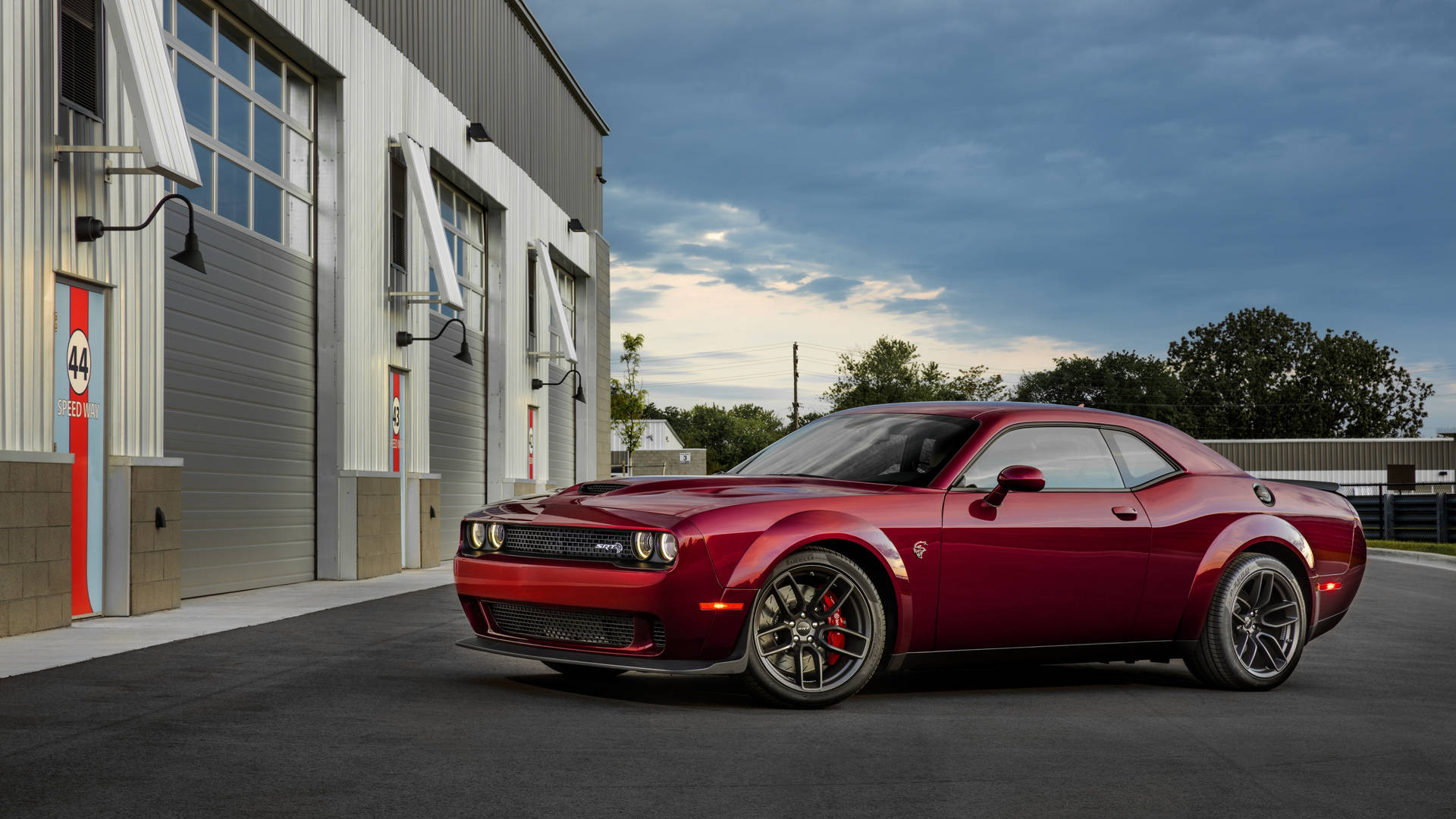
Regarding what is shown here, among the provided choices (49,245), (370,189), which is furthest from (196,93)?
(370,189)

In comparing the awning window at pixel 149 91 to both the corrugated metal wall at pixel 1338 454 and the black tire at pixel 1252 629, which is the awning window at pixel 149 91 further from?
the corrugated metal wall at pixel 1338 454

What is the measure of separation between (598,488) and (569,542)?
520 mm

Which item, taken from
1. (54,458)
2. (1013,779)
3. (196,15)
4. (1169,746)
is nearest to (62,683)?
(54,458)

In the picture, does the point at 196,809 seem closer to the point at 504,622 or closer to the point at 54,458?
the point at 504,622

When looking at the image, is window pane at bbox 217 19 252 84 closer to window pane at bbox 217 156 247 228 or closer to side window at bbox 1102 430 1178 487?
A: window pane at bbox 217 156 247 228

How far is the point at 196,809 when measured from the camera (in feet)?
12.8

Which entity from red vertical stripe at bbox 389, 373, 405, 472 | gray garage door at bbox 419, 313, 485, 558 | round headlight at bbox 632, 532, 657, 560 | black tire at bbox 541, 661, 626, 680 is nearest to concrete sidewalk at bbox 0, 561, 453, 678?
red vertical stripe at bbox 389, 373, 405, 472

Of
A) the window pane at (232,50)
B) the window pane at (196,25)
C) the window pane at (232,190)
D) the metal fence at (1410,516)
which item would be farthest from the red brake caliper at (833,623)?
the metal fence at (1410,516)

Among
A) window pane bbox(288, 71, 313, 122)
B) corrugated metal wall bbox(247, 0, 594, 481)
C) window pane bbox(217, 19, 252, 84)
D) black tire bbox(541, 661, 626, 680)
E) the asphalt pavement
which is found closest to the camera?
the asphalt pavement

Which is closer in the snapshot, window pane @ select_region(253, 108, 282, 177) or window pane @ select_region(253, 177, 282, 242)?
window pane @ select_region(253, 177, 282, 242)

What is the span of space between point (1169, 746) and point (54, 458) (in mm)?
7992

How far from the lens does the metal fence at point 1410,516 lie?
32.3 m

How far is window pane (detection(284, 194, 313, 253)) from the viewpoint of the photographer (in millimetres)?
16078

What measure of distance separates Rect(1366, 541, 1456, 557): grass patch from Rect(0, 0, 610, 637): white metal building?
17254 millimetres
